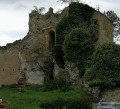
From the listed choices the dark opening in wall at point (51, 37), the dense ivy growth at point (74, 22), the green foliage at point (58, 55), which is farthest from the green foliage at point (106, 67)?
the dark opening in wall at point (51, 37)

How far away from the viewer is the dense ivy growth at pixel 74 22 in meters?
28.2

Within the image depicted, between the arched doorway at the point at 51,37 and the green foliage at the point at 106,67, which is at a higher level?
the arched doorway at the point at 51,37

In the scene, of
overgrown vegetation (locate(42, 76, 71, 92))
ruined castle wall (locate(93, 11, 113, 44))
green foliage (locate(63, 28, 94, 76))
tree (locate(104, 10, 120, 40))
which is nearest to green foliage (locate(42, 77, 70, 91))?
overgrown vegetation (locate(42, 76, 71, 92))

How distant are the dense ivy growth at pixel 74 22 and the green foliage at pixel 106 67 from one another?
7826 millimetres

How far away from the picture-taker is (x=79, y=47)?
78.4ft

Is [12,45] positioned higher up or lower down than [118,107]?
higher up

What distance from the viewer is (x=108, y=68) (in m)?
19.5

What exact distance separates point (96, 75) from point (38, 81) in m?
14.0

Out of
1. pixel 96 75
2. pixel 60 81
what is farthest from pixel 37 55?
pixel 96 75

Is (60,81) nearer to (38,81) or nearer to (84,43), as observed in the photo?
(84,43)

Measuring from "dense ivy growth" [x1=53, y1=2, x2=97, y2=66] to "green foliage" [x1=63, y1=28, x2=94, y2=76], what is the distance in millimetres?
3781

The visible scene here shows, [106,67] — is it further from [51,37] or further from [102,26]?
[51,37]

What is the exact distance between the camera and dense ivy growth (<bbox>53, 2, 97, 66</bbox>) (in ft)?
92.5

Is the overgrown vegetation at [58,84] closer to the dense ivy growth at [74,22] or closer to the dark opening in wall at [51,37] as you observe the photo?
the dense ivy growth at [74,22]
